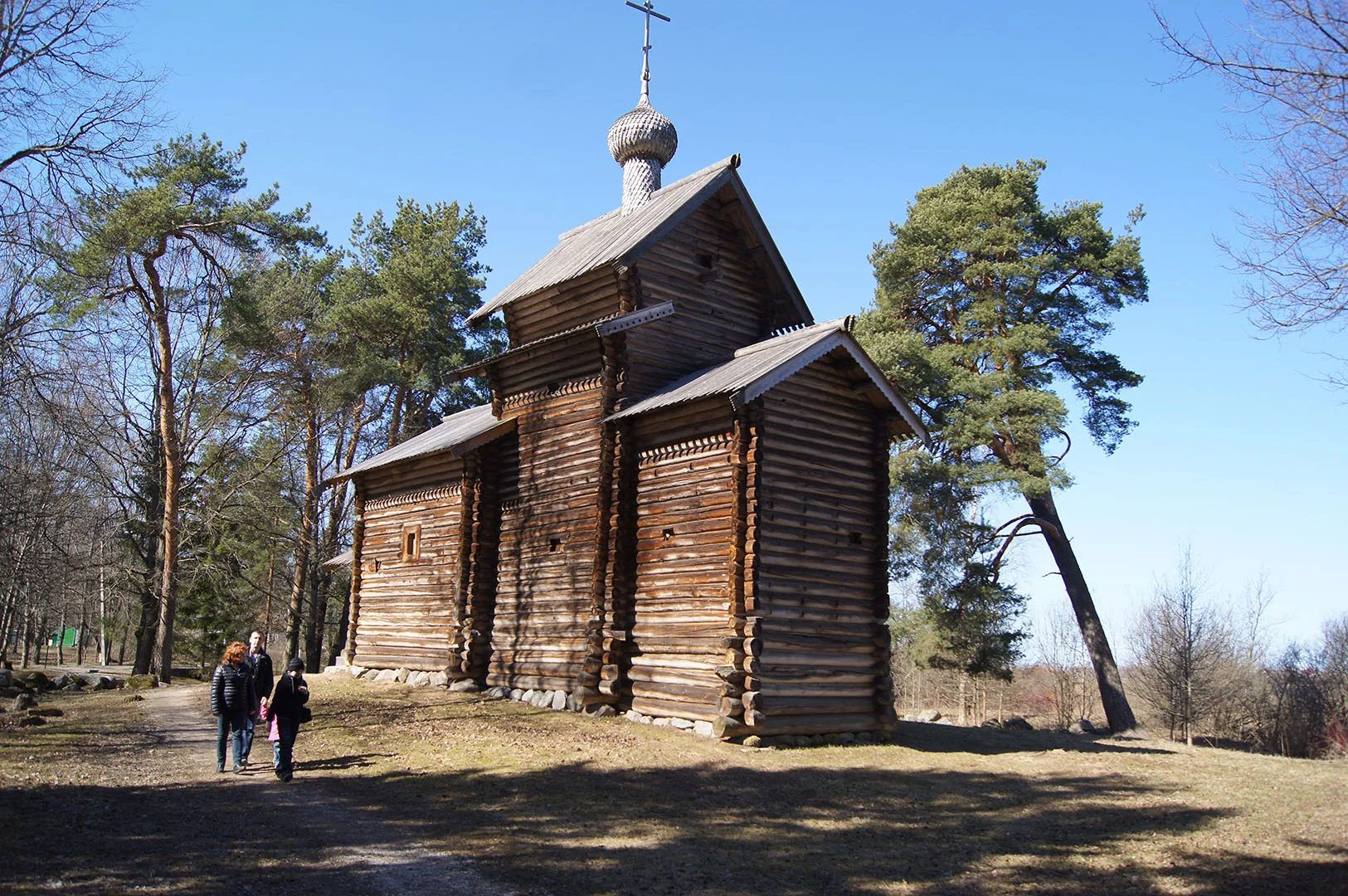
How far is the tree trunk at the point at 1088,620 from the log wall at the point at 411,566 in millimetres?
15936

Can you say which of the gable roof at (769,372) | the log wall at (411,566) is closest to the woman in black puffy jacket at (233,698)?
the gable roof at (769,372)

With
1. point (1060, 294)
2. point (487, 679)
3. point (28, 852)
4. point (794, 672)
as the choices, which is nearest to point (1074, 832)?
point (794, 672)

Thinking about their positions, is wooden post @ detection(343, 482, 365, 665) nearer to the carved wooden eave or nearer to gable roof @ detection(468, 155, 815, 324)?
gable roof @ detection(468, 155, 815, 324)

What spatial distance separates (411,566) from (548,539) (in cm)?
595

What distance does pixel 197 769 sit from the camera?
498 inches

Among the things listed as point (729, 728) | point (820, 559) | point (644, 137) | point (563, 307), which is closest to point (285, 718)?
point (729, 728)

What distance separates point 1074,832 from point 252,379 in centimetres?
3147

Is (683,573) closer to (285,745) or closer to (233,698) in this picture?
(285,745)

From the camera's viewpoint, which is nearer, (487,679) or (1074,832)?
(1074,832)

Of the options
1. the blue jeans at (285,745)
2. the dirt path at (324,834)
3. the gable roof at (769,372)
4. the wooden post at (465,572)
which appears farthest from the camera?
the wooden post at (465,572)

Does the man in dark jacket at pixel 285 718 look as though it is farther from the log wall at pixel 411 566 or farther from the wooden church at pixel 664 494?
the log wall at pixel 411 566

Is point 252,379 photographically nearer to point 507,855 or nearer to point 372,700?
point 372,700

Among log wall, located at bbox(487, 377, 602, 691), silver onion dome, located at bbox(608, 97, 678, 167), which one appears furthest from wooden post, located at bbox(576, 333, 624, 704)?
silver onion dome, located at bbox(608, 97, 678, 167)

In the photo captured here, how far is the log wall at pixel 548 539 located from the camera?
18.8m
